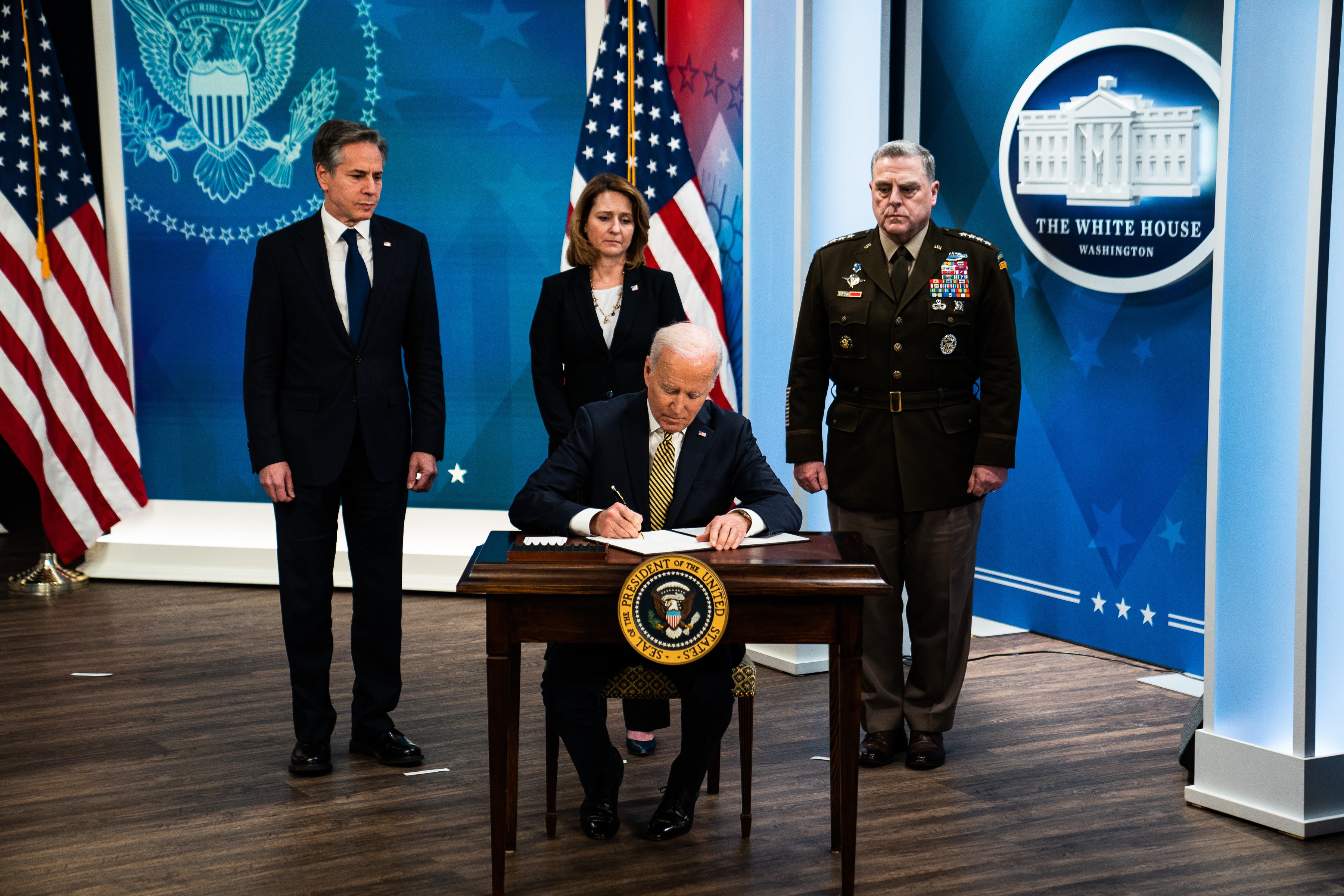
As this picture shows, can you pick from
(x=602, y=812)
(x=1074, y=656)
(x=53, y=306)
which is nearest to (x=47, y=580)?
(x=53, y=306)

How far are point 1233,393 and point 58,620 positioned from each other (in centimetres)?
443

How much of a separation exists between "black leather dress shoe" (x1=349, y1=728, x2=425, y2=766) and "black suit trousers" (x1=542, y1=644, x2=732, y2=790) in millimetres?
748

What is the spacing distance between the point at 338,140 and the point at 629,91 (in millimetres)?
2345

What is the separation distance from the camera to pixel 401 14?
6.27m

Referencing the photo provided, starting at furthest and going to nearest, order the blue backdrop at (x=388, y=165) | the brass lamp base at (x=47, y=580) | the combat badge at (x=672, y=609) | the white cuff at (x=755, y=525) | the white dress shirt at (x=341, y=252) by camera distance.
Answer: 1. the blue backdrop at (x=388, y=165)
2. the brass lamp base at (x=47, y=580)
3. the white dress shirt at (x=341, y=252)
4. the white cuff at (x=755, y=525)
5. the combat badge at (x=672, y=609)

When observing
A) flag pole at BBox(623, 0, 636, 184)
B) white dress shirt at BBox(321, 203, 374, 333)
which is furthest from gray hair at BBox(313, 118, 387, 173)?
flag pole at BBox(623, 0, 636, 184)

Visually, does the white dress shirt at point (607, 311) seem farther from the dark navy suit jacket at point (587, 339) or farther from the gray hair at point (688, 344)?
the gray hair at point (688, 344)

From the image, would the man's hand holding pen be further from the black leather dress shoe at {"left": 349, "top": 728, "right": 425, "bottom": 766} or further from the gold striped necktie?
the black leather dress shoe at {"left": 349, "top": 728, "right": 425, "bottom": 766}

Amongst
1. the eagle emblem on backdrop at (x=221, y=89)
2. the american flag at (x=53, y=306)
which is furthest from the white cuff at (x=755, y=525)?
the american flag at (x=53, y=306)

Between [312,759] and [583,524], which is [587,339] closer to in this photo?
[583,524]

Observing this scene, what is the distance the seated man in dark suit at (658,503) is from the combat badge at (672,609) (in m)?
0.30

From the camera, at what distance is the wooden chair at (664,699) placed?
305cm

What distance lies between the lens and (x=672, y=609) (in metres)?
2.69

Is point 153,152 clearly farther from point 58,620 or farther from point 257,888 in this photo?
point 257,888
